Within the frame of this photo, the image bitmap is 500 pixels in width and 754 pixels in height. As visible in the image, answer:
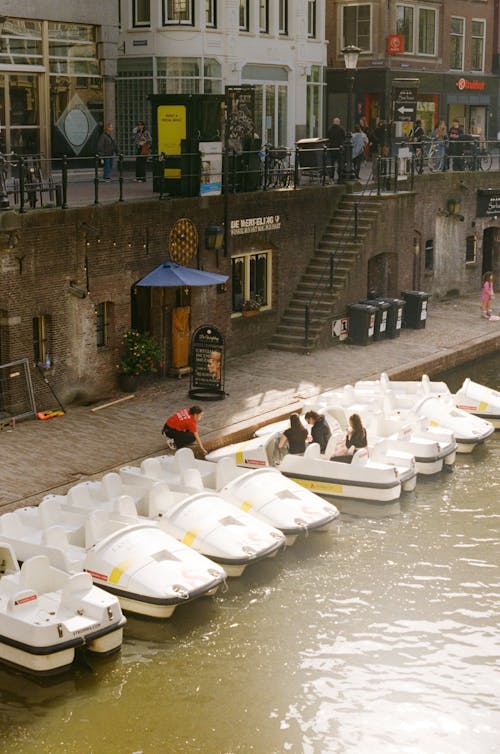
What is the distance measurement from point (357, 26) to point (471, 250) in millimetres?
11577

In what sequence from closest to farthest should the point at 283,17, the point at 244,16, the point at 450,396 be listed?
the point at 450,396
the point at 244,16
the point at 283,17

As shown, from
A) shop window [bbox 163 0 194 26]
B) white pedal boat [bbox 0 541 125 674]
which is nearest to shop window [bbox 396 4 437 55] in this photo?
shop window [bbox 163 0 194 26]

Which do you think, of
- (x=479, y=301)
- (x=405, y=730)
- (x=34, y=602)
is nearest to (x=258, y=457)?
(x=34, y=602)

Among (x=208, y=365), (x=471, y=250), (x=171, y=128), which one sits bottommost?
(x=208, y=365)

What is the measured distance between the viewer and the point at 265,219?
2906 centimetres

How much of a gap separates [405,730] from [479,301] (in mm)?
25844

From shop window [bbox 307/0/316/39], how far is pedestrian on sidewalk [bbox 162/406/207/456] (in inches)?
841

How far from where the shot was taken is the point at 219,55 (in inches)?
1385

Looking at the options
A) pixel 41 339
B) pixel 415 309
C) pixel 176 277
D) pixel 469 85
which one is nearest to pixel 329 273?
pixel 415 309

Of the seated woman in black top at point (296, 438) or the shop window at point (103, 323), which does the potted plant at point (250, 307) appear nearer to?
the shop window at point (103, 323)

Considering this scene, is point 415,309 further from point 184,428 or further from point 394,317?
point 184,428

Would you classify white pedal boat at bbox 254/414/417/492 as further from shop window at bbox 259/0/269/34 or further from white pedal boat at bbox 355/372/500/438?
shop window at bbox 259/0/269/34

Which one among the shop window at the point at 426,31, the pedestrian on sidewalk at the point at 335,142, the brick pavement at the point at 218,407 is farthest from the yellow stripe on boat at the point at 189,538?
the shop window at the point at 426,31

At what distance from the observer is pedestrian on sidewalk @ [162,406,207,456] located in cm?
2088
